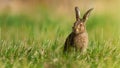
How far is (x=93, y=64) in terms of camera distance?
7801 mm

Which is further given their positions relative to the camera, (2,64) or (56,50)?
(56,50)

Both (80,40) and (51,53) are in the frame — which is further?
(80,40)

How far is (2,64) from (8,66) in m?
0.07

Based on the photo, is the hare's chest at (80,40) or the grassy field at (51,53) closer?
the grassy field at (51,53)

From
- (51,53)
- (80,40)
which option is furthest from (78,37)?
(51,53)

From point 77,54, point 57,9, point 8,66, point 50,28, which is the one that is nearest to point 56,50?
point 77,54

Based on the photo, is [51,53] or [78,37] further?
[78,37]

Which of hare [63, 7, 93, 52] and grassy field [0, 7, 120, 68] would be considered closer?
grassy field [0, 7, 120, 68]

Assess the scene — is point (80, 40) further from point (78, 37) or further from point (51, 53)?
point (51, 53)

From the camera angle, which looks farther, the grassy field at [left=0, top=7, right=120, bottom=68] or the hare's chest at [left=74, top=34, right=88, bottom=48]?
the hare's chest at [left=74, top=34, right=88, bottom=48]

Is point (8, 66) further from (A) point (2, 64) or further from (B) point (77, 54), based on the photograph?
(B) point (77, 54)

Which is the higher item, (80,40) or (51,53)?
(80,40)

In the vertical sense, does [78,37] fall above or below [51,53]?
above

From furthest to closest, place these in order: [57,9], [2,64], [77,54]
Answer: [57,9] → [77,54] → [2,64]
